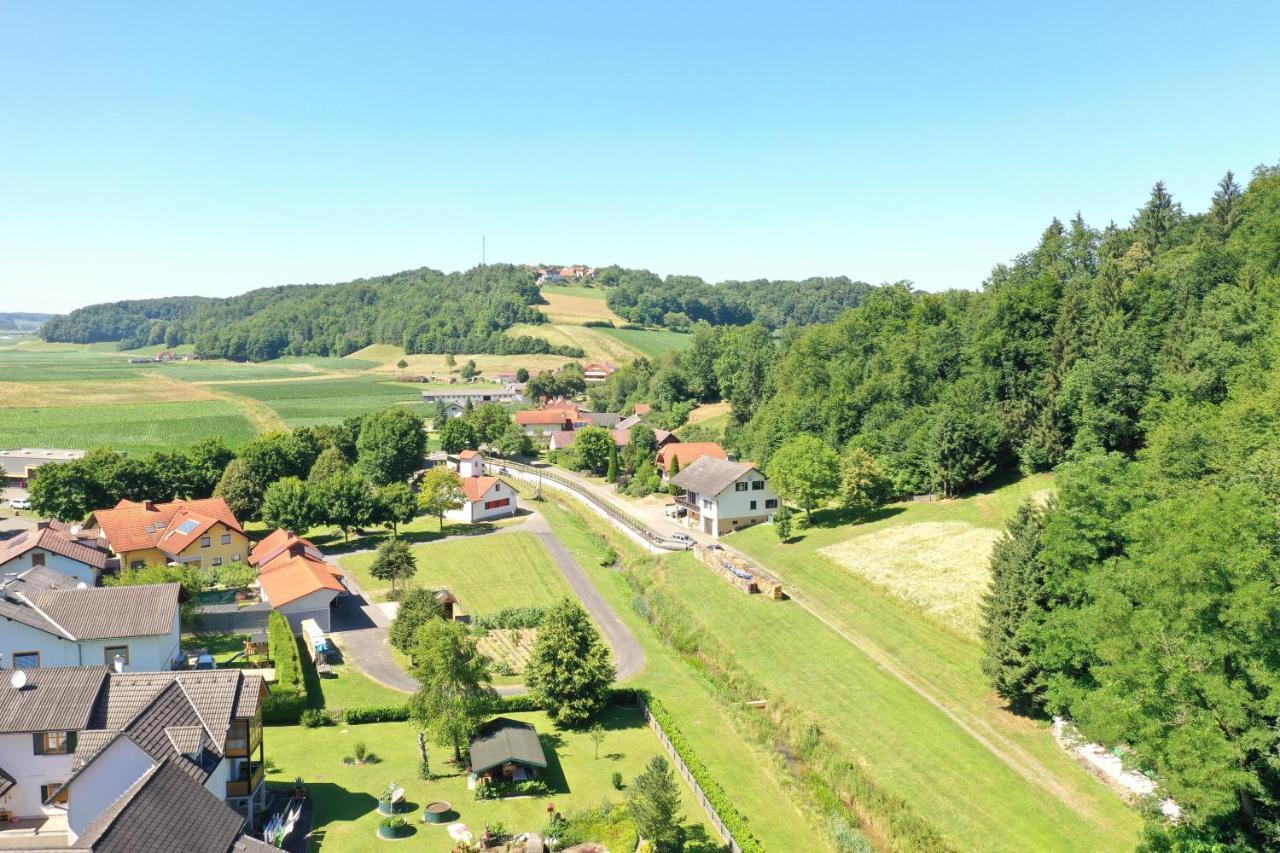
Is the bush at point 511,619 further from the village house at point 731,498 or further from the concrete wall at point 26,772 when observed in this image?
the concrete wall at point 26,772

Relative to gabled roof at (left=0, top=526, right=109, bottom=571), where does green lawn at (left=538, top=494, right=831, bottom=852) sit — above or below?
below

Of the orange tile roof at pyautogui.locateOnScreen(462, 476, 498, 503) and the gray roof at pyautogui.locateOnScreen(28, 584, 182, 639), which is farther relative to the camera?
the orange tile roof at pyautogui.locateOnScreen(462, 476, 498, 503)

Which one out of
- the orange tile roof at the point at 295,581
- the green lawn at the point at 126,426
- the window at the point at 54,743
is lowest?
the orange tile roof at the point at 295,581

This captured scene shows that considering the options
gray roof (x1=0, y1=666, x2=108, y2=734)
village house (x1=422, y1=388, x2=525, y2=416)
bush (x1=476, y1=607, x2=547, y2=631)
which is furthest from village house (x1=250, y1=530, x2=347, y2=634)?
village house (x1=422, y1=388, x2=525, y2=416)

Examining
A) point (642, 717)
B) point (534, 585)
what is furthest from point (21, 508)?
point (642, 717)

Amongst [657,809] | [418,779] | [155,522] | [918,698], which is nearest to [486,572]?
[155,522]

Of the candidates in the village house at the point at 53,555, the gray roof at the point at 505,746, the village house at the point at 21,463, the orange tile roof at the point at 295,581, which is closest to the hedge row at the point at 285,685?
the orange tile roof at the point at 295,581

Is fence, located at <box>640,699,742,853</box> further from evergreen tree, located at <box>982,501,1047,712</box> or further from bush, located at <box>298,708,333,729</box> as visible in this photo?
evergreen tree, located at <box>982,501,1047,712</box>
